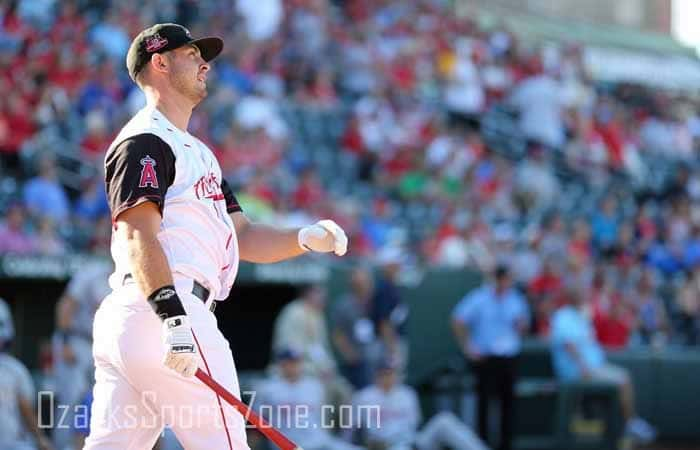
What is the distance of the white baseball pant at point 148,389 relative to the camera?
438 cm

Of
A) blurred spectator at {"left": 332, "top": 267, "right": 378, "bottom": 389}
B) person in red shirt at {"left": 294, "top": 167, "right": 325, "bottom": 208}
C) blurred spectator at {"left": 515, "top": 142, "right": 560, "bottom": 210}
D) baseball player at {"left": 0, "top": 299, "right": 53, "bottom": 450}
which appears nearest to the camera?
baseball player at {"left": 0, "top": 299, "right": 53, "bottom": 450}

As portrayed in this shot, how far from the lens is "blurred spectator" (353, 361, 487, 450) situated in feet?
31.5

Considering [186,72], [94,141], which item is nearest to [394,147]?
[94,141]

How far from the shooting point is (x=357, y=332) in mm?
10797

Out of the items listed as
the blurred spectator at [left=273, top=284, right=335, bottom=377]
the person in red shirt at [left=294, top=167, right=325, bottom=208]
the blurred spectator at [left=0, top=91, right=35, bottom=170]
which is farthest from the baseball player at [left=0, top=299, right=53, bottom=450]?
the person in red shirt at [left=294, top=167, right=325, bottom=208]

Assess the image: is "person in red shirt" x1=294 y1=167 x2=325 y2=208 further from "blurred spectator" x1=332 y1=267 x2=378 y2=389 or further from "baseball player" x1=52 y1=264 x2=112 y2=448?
"baseball player" x1=52 y1=264 x2=112 y2=448

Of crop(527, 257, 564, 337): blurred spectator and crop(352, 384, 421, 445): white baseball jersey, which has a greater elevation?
crop(527, 257, 564, 337): blurred spectator

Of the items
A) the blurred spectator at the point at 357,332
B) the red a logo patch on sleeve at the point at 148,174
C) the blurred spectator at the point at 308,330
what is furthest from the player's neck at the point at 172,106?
the blurred spectator at the point at 357,332

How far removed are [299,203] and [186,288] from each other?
8.18 meters

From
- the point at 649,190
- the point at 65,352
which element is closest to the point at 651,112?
the point at 649,190

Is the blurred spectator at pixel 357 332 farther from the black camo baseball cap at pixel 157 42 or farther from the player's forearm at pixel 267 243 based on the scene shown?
the black camo baseball cap at pixel 157 42

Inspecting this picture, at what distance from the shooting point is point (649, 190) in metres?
18.8

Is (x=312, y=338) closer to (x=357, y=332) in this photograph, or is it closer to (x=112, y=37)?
(x=357, y=332)

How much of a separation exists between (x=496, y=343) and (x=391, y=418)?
1599 mm
